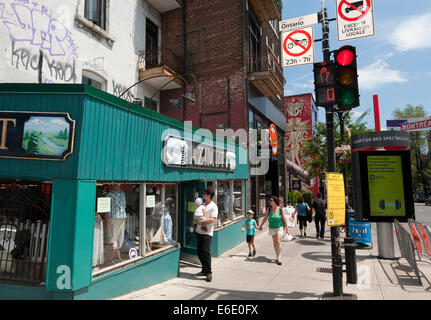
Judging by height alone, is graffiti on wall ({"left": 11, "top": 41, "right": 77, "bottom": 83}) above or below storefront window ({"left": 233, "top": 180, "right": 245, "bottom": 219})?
above

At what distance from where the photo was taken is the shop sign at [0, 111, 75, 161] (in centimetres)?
406

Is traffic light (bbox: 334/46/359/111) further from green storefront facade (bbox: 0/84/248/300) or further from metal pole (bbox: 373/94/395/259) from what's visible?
green storefront facade (bbox: 0/84/248/300)

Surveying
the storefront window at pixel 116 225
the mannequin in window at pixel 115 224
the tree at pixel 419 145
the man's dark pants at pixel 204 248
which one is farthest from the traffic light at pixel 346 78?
the tree at pixel 419 145

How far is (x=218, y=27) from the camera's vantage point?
1277 centimetres

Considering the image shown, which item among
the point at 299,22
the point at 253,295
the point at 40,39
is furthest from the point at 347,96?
the point at 40,39

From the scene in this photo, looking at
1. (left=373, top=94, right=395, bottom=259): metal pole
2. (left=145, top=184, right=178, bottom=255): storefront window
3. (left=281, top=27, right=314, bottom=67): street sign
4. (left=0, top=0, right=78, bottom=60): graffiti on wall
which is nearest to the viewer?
(left=281, top=27, right=314, bottom=67): street sign

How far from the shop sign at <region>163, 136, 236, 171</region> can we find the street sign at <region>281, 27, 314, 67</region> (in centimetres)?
306

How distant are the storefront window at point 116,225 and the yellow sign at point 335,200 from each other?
365cm

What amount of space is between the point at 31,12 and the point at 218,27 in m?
8.04

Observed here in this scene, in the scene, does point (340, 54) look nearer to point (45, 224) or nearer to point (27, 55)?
point (45, 224)

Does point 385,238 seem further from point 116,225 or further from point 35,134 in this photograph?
point 35,134

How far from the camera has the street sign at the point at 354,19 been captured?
195 inches

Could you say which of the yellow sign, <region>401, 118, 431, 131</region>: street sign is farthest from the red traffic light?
<region>401, 118, 431, 131</region>: street sign

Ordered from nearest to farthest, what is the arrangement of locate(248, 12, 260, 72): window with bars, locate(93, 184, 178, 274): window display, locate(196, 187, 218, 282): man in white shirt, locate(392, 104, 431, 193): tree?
locate(93, 184, 178, 274): window display
locate(196, 187, 218, 282): man in white shirt
locate(248, 12, 260, 72): window with bars
locate(392, 104, 431, 193): tree
